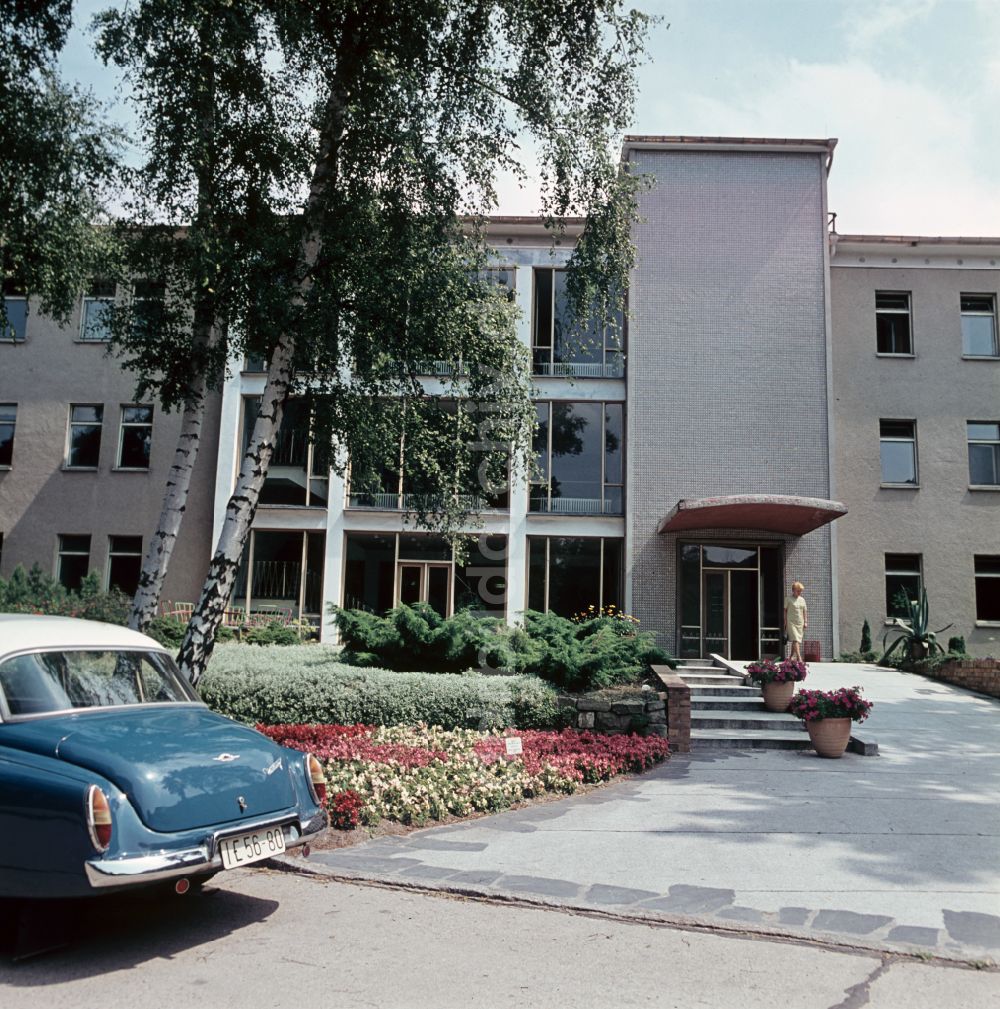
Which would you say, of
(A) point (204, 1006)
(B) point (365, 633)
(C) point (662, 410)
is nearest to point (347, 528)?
(C) point (662, 410)

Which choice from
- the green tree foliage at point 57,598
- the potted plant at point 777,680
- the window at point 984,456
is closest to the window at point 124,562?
the green tree foliage at point 57,598

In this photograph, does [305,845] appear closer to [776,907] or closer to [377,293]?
[776,907]

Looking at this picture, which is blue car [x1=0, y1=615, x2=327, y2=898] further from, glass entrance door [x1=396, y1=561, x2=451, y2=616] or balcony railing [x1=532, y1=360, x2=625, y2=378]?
balcony railing [x1=532, y1=360, x2=625, y2=378]

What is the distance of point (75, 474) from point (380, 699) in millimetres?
17059

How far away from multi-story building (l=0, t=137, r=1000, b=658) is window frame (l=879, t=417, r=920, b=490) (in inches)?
4.4

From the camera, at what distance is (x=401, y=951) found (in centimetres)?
455

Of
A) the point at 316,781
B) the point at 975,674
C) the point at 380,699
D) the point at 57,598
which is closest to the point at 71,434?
the point at 57,598

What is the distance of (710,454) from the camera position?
22031mm

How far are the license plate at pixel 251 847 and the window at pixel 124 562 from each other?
804 inches

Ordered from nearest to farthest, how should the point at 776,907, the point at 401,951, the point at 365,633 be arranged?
the point at 401,951 → the point at 776,907 → the point at 365,633

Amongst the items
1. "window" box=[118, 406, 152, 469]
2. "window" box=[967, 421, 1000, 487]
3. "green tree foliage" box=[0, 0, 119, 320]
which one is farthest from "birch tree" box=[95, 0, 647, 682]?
"window" box=[967, 421, 1000, 487]

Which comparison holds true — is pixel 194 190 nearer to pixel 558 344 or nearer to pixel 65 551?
pixel 558 344

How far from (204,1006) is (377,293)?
7.32m

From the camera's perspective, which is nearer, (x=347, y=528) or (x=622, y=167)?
(x=622, y=167)
